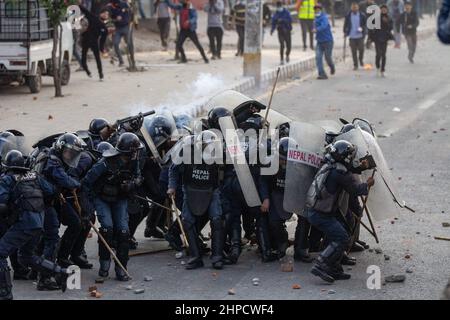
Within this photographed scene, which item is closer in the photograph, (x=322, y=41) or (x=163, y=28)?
(x=322, y=41)

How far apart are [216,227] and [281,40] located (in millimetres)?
18300

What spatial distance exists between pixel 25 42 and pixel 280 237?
1155cm

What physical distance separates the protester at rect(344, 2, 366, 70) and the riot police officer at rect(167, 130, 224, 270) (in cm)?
1837

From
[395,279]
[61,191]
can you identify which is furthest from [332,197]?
[61,191]

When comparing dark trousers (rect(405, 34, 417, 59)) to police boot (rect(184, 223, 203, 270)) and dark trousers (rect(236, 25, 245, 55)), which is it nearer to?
dark trousers (rect(236, 25, 245, 55))

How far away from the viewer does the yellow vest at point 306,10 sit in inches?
Answer: 1297

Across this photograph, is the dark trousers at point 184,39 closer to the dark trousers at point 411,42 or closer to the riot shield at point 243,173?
the dark trousers at point 411,42

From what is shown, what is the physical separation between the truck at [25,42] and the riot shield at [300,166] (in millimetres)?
11372

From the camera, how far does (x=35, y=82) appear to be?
22.3 m

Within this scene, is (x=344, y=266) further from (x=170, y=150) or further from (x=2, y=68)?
(x=2, y=68)

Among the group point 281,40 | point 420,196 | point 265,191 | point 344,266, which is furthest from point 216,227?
point 281,40

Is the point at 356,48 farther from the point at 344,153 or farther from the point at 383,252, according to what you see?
the point at 344,153

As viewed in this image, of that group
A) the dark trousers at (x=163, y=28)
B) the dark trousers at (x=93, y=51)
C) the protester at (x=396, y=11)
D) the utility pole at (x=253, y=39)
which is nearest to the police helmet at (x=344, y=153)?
the dark trousers at (x=93, y=51)

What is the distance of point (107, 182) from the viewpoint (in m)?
10.5
